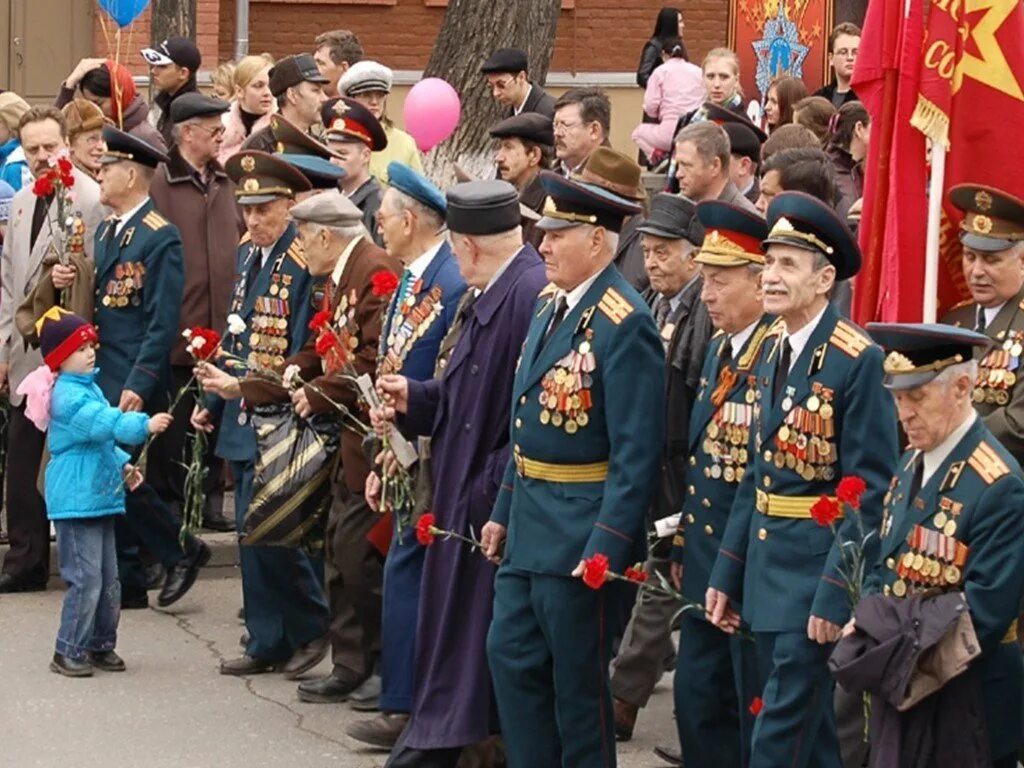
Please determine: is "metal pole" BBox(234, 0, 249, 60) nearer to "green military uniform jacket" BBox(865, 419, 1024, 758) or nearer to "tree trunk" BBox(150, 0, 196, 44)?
"tree trunk" BBox(150, 0, 196, 44)

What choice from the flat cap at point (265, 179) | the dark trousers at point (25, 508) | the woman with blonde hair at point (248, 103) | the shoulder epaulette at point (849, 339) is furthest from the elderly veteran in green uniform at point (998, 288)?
the woman with blonde hair at point (248, 103)

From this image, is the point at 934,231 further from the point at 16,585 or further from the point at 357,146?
the point at 16,585

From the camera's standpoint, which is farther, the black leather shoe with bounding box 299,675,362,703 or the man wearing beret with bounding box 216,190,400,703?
the black leather shoe with bounding box 299,675,362,703

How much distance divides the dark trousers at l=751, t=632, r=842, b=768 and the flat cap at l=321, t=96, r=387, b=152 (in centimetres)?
444

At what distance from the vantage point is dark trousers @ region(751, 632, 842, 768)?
22.7ft

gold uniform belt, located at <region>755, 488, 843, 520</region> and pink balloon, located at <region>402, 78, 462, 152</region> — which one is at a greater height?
pink balloon, located at <region>402, 78, 462, 152</region>

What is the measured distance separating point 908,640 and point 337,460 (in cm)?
365

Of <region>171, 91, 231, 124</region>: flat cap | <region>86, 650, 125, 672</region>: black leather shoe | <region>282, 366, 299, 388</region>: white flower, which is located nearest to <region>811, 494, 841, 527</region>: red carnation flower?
<region>282, 366, 299, 388</region>: white flower

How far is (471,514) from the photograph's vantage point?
820 cm

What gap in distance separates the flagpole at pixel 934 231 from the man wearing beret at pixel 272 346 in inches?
109

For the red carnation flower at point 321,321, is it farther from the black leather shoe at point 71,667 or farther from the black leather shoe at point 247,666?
the black leather shoe at point 71,667

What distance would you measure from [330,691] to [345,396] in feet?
4.02

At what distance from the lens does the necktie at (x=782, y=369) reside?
281 inches

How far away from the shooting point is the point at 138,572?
1116cm
